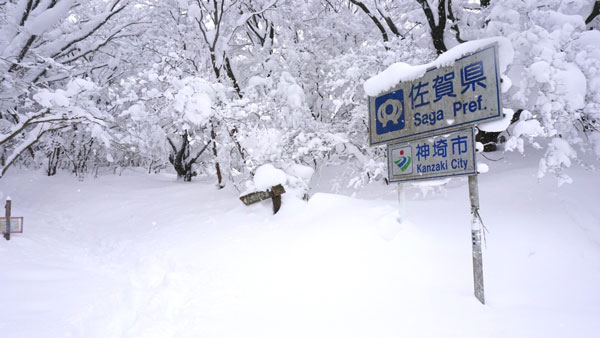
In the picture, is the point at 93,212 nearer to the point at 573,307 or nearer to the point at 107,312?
the point at 107,312

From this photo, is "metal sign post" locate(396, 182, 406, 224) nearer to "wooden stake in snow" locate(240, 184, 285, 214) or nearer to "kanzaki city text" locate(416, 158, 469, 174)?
"kanzaki city text" locate(416, 158, 469, 174)

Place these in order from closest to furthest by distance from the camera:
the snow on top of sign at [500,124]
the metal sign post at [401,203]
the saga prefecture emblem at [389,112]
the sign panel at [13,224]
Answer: the snow on top of sign at [500,124], the saga prefecture emblem at [389,112], the metal sign post at [401,203], the sign panel at [13,224]

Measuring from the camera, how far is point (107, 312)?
407 centimetres

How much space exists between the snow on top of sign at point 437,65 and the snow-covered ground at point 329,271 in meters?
2.02

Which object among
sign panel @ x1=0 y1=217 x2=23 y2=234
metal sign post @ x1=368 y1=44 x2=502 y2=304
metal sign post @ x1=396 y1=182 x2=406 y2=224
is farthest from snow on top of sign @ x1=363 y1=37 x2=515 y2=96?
sign panel @ x1=0 y1=217 x2=23 y2=234

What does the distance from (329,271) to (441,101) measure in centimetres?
263

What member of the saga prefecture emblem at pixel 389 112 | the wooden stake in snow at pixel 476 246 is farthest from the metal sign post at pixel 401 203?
→ the wooden stake in snow at pixel 476 246

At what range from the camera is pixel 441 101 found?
14.4ft

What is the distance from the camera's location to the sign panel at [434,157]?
13.2 ft

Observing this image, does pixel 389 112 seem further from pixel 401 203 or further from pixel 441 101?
pixel 401 203

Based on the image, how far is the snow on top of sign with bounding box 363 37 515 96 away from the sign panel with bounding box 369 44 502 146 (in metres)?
0.06

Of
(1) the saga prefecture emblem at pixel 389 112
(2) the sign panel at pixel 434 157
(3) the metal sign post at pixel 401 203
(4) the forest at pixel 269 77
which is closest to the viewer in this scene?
(2) the sign panel at pixel 434 157

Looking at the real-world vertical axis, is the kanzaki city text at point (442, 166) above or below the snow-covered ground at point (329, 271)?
above

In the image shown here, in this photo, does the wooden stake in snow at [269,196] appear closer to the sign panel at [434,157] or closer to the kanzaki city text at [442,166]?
the sign panel at [434,157]
